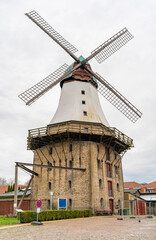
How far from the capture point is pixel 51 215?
66.0ft

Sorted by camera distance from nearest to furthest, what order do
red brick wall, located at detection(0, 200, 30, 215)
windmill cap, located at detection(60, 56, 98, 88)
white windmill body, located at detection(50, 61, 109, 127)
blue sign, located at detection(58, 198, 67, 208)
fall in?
blue sign, located at detection(58, 198, 67, 208)
red brick wall, located at detection(0, 200, 30, 215)
white windmill body, located at detection(50, 61, 109, 127)
windmill cap, located at detection(60, 56, 98, 88)

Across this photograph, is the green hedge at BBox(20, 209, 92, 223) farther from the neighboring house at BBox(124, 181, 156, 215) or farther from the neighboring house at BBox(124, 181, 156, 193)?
the neighboring house at BBox(124, 181, 156, 193)

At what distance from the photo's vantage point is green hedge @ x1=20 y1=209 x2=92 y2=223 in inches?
702

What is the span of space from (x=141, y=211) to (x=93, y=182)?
1815cm

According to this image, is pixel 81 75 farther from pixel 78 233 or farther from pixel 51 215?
pixel 78 233

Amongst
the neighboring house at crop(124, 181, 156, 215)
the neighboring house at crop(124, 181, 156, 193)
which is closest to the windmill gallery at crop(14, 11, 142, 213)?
the neighboring house at crop(124, 181, 156, 215)

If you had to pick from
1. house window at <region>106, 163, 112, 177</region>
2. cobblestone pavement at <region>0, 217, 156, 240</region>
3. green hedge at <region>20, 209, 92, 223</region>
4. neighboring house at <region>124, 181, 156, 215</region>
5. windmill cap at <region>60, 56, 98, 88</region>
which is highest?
windmill cap at <region>60, 56, 98, 88</region>

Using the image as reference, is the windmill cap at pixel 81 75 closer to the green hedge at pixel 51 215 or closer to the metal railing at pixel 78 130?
the metal railing at pixel 78 130

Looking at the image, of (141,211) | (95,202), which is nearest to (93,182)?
(95,202)

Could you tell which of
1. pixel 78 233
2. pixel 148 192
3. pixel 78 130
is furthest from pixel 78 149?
pixel 148 192

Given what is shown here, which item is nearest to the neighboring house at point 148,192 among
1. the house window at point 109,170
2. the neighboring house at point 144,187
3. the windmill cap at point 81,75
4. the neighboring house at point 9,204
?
the neighboring house at point 144,187

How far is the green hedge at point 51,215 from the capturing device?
17828mm

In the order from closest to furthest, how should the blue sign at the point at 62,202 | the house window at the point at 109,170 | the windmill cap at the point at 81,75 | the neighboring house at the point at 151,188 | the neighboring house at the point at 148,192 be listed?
1. the blue sign at the point at 62,202
2. the house window at the point at 109,170
3. the windmill cap at the point at 81,75
4. the neighboring house at the point at 148,192
5. the neighboring house at the point at 151,188

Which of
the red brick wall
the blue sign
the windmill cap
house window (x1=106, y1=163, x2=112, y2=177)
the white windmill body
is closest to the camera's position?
the blue sign
